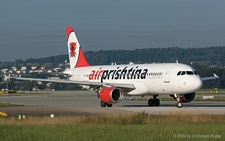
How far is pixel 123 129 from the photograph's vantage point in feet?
77.8

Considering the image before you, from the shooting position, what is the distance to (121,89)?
153 feet

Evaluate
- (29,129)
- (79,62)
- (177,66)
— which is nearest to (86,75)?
(79,62)

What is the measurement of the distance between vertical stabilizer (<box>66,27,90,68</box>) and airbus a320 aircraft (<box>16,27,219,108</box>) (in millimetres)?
3947

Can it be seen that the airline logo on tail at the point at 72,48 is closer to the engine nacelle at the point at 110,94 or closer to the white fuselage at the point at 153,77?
the white fuselage at the point at 153,77

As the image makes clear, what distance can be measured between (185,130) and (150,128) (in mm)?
1612

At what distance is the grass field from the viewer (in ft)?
68.6

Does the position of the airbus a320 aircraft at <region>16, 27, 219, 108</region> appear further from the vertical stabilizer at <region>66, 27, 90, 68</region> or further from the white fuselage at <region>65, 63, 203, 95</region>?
the vertical stabilizer at <region>66, 27, 90, 68</region>

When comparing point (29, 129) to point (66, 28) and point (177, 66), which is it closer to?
point (177, 66)

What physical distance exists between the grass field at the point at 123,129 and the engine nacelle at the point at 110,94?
1502 cm

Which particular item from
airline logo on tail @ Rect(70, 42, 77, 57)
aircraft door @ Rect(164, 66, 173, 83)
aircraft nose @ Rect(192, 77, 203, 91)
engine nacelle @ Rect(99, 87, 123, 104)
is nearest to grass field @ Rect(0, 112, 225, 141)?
aircraft nose @ Rect(192, 77, 203, 91)

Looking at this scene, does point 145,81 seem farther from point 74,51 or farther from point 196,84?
point 74,51

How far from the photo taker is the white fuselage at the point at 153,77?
42.8 meters

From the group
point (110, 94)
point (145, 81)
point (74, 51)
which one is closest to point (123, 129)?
point (110, 94)

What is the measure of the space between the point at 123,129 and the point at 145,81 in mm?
22104
